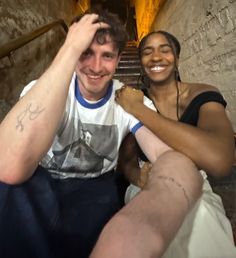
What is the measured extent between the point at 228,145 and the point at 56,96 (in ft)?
2.17

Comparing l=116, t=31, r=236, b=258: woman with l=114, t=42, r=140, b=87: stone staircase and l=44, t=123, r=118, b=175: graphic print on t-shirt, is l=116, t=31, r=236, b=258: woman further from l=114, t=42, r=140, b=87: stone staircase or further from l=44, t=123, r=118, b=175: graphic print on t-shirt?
l=114, t=42, r=140, b=87: stone staircase

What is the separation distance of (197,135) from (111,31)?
53 centimetres

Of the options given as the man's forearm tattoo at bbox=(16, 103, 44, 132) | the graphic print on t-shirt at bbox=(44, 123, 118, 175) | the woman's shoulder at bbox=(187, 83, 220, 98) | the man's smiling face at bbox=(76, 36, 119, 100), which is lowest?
the graphic print on t-shirt at bbox=(44, 123, 118, 175)

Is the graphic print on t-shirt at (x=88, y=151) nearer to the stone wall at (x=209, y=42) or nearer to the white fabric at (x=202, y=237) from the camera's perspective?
the white fabric at (x=202, y=237)

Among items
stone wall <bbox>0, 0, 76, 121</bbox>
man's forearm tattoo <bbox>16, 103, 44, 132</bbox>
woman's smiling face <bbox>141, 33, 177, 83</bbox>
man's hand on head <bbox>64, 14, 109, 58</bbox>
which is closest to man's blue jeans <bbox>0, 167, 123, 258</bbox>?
man's forearm tattoo <bbox>16, 103, 44, 132</bbox>

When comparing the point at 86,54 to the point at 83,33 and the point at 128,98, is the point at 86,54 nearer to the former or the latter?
the point at 83,33

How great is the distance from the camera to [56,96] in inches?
32.1

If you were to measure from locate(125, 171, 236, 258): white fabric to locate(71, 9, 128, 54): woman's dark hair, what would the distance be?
704 mm

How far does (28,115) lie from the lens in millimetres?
783

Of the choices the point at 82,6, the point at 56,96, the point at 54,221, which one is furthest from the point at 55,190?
the point at 82,6

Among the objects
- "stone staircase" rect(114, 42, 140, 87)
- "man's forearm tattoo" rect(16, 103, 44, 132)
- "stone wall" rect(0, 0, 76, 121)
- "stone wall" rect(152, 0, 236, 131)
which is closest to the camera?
"man's forearm tattoo" rect(16, 103, 44, 132)

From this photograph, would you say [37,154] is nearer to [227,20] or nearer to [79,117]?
[79,117]

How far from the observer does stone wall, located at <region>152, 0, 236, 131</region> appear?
194 cm

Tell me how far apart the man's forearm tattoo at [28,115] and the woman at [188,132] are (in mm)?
417
